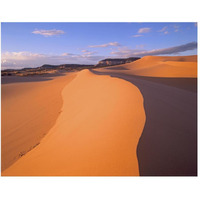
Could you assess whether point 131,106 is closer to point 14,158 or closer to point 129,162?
point 129,162

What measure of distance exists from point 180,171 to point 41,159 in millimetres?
2534

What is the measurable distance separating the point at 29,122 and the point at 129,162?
16.8 feet

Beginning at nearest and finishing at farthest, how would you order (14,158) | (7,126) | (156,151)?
(156,151) → (14,158) → (7,126)

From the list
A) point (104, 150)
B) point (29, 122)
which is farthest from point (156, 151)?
point (29, 122)

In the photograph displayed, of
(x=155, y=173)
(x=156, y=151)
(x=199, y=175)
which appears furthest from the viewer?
(x=156, y=151)

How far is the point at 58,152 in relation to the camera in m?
3.02

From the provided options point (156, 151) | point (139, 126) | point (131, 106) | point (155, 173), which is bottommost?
point (155, 173)

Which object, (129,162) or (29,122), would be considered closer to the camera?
(129,162)

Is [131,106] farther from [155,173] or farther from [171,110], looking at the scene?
[155,173]

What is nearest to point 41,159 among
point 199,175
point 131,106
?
point 131,106

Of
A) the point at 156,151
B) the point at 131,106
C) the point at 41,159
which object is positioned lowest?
the point at 41,159

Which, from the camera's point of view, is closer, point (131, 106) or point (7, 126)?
point (131, 106)

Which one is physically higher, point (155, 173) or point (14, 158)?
point (155, 173)

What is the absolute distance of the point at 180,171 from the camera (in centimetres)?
217
